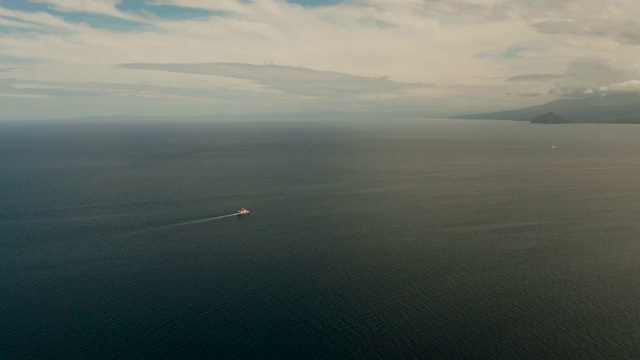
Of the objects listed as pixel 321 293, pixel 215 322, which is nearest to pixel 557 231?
pixel 321 293

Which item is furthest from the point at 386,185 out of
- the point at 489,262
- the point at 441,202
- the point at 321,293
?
the point at 321,293

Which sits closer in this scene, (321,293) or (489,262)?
(321,293)

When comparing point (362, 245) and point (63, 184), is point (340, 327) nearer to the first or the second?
→ point (362, 245)

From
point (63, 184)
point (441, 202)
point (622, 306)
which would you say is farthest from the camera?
point (63, 184)

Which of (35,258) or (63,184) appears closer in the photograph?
(35,258)

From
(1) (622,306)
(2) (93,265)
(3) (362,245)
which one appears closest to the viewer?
(1) (622,306)

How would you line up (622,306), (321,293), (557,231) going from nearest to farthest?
(622,306) < (321,293) < (557,231)

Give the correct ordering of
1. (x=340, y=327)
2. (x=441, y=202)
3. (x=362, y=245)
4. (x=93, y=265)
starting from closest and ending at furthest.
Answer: (x=340, y=327) → (x=93, y=265) → (x=362, y=245) → (x=441, y=202)

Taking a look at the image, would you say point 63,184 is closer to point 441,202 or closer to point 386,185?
point 386,185
